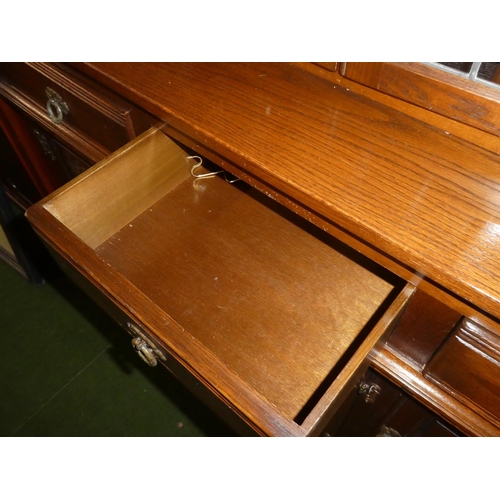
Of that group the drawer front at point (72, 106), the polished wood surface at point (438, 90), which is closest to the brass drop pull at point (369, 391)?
the polished wood surface at point (438, 90)

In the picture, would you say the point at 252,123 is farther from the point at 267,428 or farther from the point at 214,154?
the point at 267,428

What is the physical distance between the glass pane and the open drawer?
A: 0.24m

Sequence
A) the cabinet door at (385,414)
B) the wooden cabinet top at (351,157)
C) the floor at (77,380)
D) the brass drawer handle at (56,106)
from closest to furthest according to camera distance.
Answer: the wooden cabinet top at (351,157)
the cabinet door at (385,414)
the brass drawer handle at (56,106)
the floor at (77,380)

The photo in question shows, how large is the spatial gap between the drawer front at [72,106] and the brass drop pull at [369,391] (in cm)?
54

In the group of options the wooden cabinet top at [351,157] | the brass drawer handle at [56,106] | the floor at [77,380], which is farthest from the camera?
the floor at [77,380]

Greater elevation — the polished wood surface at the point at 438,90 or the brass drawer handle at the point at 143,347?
the polished wood surface at the point at 438,90

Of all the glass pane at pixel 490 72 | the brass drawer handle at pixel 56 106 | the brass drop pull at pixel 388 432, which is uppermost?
the glass pane at pixel 490 72

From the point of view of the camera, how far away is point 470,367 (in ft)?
1.53

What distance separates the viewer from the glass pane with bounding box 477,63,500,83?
0.44m

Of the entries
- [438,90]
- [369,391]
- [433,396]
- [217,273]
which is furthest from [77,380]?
[438,90]

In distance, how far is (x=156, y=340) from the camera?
1.58 ft

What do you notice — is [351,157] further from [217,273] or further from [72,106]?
[72,106]

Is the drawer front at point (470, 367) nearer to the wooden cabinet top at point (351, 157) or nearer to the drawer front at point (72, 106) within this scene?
the wooden cabinet top at point (351, 157)

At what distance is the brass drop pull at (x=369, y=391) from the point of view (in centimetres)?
67
